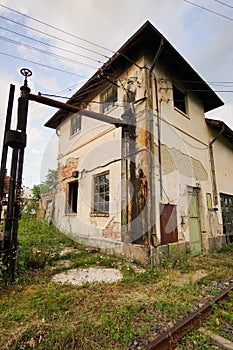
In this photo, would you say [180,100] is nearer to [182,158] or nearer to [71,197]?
[182,158]

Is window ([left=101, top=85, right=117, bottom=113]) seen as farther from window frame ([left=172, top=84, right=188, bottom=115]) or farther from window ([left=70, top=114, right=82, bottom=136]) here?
window frame ([left=172, top=84, right=188, bottom=115])

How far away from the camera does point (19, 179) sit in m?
3.94

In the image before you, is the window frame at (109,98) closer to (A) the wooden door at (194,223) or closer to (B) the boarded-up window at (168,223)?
(B) the boarded-up window at (168,223)

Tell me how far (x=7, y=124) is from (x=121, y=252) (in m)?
4.30

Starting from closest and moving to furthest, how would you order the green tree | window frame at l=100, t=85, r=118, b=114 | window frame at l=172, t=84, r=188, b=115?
1. window frame at l=100, t=85, r=118, b=114
2. window frame at l=172, t=84, r=188, b=115
3. the green tree

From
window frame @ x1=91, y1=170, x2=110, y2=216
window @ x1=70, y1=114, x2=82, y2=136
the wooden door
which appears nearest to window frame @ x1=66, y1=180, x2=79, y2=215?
window frame @ x1=91, y1=170, x2=110, y2=216

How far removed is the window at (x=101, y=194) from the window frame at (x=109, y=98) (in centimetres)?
262

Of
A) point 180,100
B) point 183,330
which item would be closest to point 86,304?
point 183,330

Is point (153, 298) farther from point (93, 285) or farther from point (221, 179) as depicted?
point (221, 179)

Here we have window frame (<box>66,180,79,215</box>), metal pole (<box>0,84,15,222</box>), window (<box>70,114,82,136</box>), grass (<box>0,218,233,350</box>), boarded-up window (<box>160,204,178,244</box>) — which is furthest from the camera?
window (<box>70,114,82,136</box>)

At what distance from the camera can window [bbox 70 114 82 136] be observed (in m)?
9.62

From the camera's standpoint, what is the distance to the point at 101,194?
705 centimetres

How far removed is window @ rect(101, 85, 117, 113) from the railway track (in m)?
6.51

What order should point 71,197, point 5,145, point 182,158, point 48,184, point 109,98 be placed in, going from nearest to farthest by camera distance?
point 5,145, point 182,158, point 109,98, point 71,197, point 48,184
